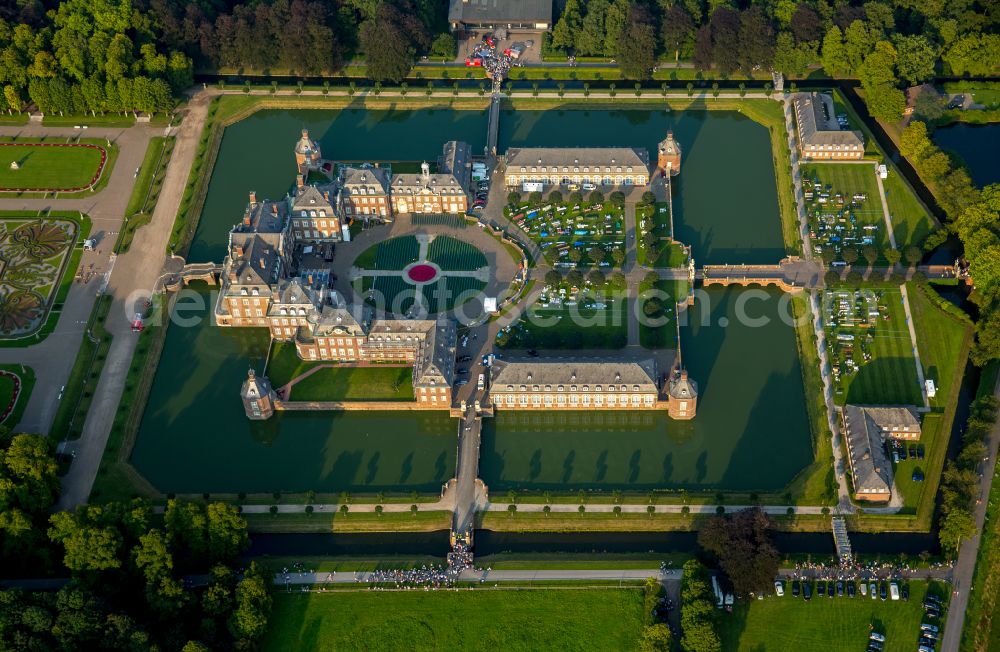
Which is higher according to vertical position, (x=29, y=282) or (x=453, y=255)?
(x=453, y=255)

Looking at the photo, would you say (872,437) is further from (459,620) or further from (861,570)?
(459,620)

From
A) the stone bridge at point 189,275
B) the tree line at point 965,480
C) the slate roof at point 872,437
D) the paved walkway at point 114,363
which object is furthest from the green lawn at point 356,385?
the tree line at point 965,480

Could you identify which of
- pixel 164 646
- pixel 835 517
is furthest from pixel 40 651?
pixel 835 517

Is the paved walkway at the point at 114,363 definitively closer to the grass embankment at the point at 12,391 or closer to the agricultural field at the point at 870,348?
the grass embankment at the point at 12,391

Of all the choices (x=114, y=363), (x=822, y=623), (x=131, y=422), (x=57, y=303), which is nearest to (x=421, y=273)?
(x=114, y=363)

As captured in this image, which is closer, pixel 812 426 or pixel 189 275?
pixel 812 426

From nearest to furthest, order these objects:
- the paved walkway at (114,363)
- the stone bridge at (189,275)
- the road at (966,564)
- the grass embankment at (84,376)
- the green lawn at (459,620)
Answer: the road at (966,564), the green lawn at (459,620), the paved walkway at (114,363), the grass embankment at (84,376), the stone bridge at (189,275)
